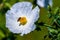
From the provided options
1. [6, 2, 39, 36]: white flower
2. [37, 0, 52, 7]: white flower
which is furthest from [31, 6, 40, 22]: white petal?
[37, 0, 52, 7]: white flower

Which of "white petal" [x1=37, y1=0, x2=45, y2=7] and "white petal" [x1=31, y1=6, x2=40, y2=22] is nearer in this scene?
"white petal" [x1=31, y1=6, x2=40, y2=22]

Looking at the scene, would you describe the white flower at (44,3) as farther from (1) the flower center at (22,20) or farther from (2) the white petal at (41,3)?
(1) the flower center at (22,20)

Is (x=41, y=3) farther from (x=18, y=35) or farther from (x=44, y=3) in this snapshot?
(x=18, y=35)

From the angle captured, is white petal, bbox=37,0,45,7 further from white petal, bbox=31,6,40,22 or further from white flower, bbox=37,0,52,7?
white petal, bbox=31,6,40,22

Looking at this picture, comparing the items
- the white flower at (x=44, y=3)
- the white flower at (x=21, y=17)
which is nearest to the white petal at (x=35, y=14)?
the white flower at (x=21, y=17)

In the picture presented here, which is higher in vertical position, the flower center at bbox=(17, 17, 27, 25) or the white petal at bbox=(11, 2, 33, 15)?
the white petal at bbox=(11, 2, 33, 15)

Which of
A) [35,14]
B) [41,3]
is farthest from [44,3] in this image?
[35,14]

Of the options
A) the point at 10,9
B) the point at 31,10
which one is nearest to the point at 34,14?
the point at 31,10
